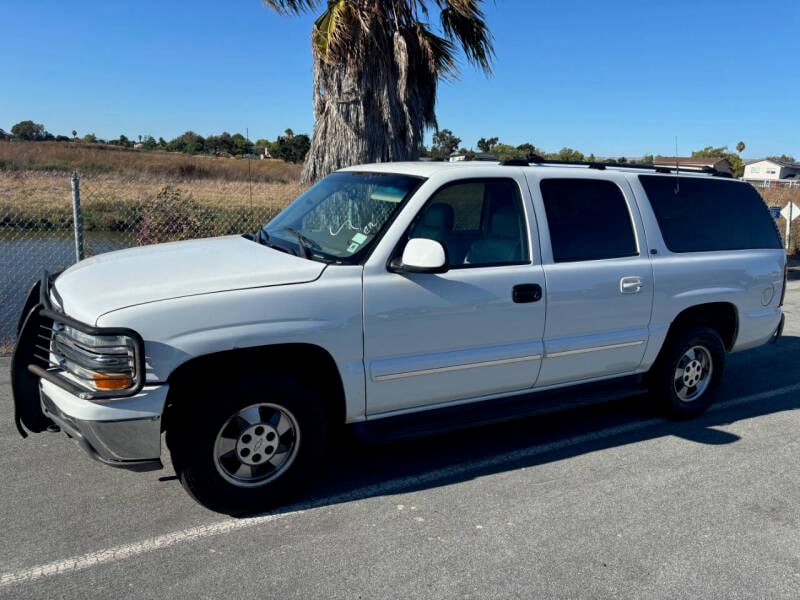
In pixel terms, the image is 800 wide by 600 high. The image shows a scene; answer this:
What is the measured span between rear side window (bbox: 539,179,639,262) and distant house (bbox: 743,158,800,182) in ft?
270

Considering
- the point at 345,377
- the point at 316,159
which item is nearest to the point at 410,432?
the point at 345,377

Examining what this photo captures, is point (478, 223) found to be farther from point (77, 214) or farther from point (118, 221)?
point (118, 221)

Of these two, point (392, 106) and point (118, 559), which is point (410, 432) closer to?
point (118, 559)

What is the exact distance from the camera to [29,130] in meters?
44.6

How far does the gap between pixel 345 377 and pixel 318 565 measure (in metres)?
0.99

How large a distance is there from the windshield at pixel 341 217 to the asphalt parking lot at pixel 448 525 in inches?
55.9

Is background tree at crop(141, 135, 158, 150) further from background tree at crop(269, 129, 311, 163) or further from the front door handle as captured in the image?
the front door handle

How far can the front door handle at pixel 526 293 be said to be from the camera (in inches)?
169

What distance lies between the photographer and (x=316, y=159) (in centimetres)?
1037

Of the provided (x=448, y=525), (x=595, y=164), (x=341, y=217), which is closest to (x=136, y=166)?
(x=341, y=217)

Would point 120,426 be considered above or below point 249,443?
above

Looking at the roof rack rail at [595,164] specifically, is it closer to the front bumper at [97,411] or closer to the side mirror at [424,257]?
the side mirror at [424,257]

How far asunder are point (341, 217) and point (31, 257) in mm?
7866

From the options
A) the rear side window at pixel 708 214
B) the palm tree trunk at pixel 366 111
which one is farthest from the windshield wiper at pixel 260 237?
the palm tree trunk at pixel 366 111
